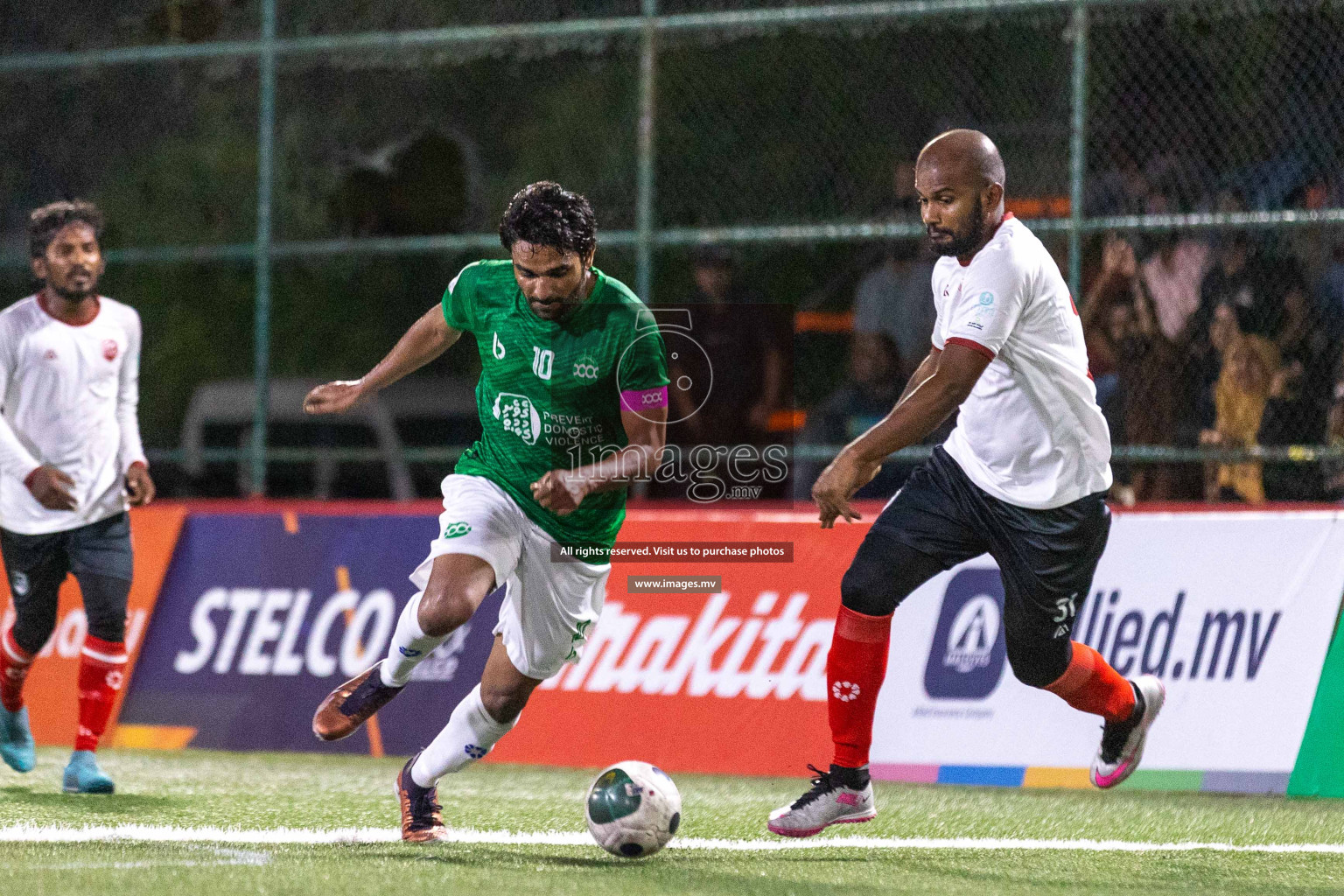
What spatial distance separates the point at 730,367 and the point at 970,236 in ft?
13.7

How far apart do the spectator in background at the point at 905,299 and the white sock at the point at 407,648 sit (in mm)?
4276

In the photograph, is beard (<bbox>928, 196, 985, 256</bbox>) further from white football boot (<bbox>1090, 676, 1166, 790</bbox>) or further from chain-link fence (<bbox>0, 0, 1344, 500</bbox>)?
chain-link fence (<bbox>0, 0, 1344, 500</bbox>)

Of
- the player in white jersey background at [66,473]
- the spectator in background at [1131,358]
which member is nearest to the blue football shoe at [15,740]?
the player in white jersey background at [66,473]

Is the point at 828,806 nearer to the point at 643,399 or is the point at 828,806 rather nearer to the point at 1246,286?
the point at 643,399

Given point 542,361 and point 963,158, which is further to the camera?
point 542,361

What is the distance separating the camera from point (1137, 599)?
790 centimetres

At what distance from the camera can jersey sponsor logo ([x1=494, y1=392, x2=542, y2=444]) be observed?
6078mm

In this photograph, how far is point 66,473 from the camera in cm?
749

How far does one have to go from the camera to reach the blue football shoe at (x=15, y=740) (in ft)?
24.7

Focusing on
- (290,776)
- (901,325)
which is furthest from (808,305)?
(290,776)

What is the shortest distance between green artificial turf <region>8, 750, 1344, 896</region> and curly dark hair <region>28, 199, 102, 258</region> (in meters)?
2.16

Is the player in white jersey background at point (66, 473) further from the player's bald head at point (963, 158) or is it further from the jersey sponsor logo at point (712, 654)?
the player's bald head at point (963, 158)

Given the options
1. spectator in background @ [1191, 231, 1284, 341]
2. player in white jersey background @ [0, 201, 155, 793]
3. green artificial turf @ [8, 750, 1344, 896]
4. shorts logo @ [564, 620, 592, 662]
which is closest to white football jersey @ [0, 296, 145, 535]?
player in white jersey background @ [0, 201, 155, 793]

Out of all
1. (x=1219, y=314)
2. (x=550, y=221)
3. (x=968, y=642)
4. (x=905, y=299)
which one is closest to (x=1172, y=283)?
(x=1219, y=314)
